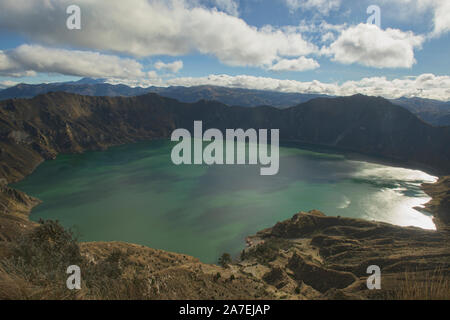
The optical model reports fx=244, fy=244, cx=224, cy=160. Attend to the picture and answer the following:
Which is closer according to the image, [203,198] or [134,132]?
[203,198]

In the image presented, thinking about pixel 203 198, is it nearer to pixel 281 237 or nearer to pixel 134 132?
pixel 281 237

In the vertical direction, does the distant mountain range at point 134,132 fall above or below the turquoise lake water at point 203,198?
above

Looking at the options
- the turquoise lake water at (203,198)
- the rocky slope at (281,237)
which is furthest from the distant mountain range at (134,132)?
the turquoise lake water at (203,198)

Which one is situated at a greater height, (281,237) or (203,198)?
(203,198)

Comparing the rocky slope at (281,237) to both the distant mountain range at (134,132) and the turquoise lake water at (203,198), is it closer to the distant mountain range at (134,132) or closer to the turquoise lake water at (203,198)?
the distant mountain range at (134,132)

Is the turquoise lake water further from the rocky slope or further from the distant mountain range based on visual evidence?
the distant mountain range

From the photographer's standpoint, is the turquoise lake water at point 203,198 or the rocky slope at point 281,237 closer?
the rocky slope at point 281,237

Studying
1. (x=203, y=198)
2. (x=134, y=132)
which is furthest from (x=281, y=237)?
(x=134, y=132)
